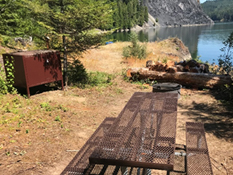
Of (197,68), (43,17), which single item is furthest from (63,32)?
(197,68)

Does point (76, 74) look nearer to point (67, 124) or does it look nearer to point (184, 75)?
point (67, 124)

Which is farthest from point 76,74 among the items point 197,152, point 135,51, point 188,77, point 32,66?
point 135,51

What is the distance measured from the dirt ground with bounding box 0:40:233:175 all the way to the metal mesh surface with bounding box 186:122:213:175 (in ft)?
1.94

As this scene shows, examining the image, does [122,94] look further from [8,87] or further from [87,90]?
[8,87]

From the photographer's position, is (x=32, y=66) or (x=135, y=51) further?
(x=135, y=51)

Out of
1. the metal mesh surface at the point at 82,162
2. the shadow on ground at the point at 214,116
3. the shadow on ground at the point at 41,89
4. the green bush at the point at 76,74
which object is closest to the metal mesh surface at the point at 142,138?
the metal mesh surface at the point at 82,162

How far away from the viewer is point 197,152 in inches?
141


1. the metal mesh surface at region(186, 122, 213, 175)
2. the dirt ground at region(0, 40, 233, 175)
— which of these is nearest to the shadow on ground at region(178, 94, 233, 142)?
the dirt ground at region(0, 40, 233, 175)

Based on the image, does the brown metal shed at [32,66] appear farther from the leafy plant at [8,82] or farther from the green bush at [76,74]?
the green bush at [76,74]

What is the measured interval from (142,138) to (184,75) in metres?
7.63

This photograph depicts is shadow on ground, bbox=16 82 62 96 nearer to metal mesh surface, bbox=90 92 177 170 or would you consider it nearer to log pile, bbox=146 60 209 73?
log pile, bbox=146 60 209 73

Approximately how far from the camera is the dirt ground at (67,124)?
156 inches

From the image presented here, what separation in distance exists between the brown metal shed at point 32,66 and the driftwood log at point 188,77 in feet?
14.4

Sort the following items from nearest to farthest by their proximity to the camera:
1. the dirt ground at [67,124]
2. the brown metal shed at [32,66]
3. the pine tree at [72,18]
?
the dirt ground at [67,124]
the brown metal shed at [32,66]
the pine tree at [72,18]
